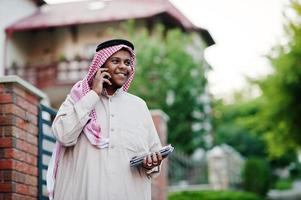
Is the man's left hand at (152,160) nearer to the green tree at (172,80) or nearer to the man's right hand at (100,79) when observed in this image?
the man's right hand at (100,79)

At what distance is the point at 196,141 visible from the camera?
24.4 meters

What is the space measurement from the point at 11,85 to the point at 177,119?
17679mm

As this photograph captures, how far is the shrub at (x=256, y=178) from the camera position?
858 inches

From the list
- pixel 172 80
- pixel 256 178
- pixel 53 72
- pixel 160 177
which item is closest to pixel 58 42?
pixel 53 72

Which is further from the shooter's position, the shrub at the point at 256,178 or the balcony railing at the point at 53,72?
the balcony railing at the point at 53,72

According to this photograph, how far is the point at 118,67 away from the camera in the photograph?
4113 millimetres

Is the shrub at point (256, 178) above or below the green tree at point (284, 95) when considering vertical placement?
below

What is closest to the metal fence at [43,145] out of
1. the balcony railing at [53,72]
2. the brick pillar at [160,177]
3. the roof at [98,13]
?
the brick pillar at [160,177]

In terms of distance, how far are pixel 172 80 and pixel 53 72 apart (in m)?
4.81

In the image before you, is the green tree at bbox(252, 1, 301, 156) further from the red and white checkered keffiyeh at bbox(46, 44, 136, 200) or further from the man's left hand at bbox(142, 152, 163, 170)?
the man's left hand at bbox(142, 152, 163, 170)

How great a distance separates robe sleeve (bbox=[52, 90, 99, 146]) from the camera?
3.90 m

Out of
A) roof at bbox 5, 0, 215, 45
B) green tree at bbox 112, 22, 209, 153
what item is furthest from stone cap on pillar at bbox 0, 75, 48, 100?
roof at bbox 5, 0, 215, 45

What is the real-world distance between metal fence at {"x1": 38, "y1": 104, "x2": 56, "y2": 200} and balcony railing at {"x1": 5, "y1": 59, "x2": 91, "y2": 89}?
1706 cm

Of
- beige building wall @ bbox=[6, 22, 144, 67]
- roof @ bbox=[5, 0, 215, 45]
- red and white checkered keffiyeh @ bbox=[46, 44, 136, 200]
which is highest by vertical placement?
roof @ bbox=[5, 0, 215, 45]
